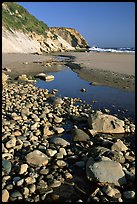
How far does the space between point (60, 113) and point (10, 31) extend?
3355 cm

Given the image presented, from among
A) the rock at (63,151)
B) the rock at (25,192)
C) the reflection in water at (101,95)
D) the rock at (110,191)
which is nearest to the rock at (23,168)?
the rock at (25,192)

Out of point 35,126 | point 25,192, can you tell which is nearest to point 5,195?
point 25,192

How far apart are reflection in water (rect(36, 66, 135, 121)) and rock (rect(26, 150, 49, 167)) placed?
13.6 ft

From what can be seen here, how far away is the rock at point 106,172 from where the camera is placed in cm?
432

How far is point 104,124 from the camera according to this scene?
696 centimetres

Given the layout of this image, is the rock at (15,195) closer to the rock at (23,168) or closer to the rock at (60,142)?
→ the rock at (23,168)

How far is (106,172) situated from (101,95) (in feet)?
24.3

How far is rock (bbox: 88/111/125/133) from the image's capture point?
6930mm

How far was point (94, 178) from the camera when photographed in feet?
14.5

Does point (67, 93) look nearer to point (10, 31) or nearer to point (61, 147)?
point (61, 147)

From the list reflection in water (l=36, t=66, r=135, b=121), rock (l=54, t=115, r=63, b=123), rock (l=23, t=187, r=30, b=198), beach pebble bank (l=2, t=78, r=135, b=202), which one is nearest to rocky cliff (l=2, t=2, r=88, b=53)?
reflection in water (l=36, t=66, r=135, b=121)

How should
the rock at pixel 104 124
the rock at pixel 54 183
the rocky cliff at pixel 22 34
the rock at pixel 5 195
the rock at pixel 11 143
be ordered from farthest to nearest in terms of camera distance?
1. the rocky cliff at pixel 22 34
2. the rock at pixel 104 124
3. the rock at pixel 11 143
4. the rock at pixel 54 183
5. the rock at pixel 5 195

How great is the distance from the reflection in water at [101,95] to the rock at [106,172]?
410 cm

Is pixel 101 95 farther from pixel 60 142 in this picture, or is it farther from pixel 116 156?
pixel 116 156
